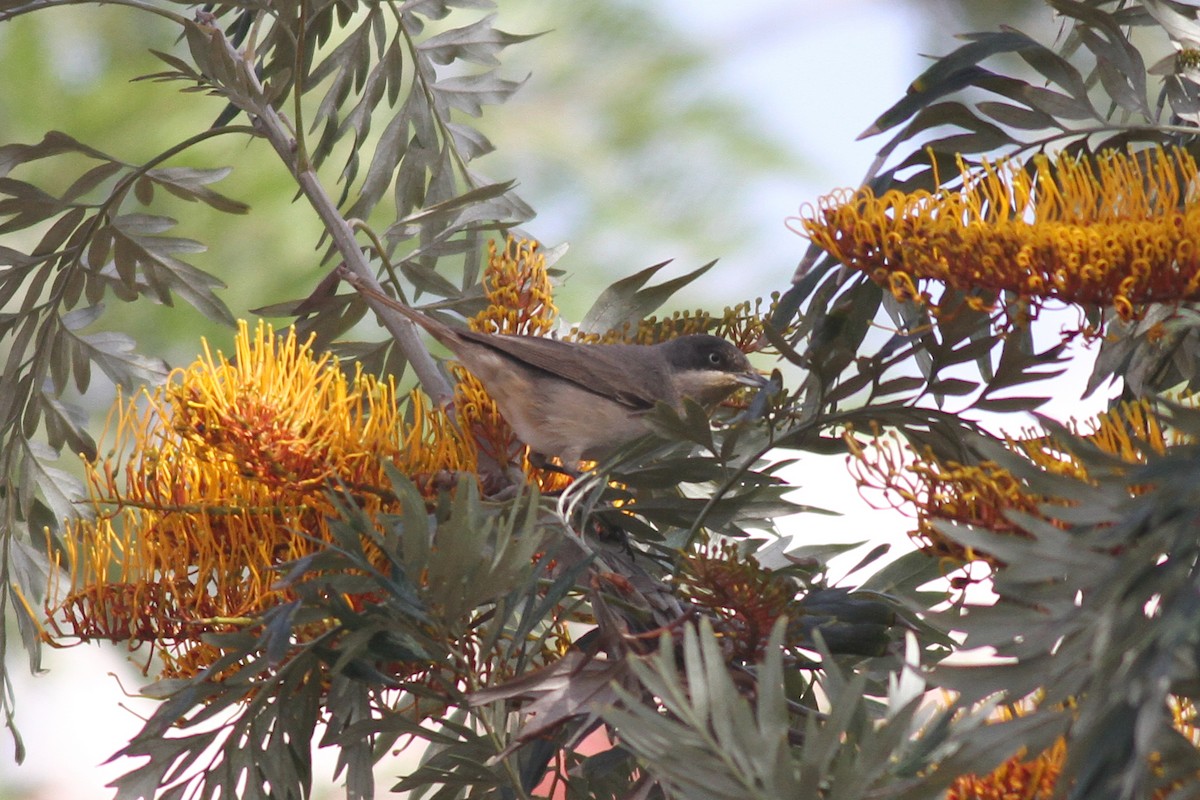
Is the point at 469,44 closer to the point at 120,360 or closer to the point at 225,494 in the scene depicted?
the point at 120,360

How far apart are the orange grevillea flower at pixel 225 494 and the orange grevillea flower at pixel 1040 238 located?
57cm

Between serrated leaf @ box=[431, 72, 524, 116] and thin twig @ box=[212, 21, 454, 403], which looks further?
serrated leaf @ box=[431, 72, 524, 116]

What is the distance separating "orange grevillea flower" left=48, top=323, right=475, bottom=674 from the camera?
130 centimetres

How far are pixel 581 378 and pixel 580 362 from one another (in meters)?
0.04

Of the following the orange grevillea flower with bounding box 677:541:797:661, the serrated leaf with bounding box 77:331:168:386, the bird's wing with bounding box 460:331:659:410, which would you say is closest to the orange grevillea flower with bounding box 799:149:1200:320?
the orange grevillea flower with bounding box 677:541:797:661

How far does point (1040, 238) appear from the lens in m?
1.05

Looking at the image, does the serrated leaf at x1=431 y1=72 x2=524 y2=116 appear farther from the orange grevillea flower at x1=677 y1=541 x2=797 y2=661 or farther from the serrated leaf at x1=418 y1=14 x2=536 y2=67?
the orange grevillea flower at x1=677 y1=541 x2=797 y2=661

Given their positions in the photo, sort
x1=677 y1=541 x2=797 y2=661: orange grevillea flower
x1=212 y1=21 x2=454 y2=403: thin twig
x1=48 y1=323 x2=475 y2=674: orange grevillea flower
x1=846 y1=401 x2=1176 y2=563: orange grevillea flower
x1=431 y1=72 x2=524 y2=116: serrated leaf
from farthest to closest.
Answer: x1=431 y1=72 x2=524 y2=116: serrated leaf
x1=212 y1=21 x2=454 y2=403: thin twig
x1=48 y1=323 x2=475 y2=674: orange grevillea flower
x1=677 y1=541 x2=797 y2=661: orange grevillea flower
x1=846 y1=401 x2=1176 y2=563: orange grevillea flower

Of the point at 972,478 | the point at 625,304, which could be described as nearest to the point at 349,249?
the point at 625,304

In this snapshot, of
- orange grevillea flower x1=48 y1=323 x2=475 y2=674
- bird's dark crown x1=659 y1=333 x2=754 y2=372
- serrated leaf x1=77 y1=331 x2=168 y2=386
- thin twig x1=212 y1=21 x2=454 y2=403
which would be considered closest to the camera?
orange grevillea flower x1=48 y1=323 x2=475 y2=674

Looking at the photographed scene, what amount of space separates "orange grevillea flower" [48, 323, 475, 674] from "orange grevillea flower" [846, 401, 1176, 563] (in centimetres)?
53

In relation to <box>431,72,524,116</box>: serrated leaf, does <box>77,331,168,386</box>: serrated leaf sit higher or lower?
lower

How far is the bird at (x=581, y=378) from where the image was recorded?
1810 mm

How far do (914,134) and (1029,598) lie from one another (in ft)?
2.20
